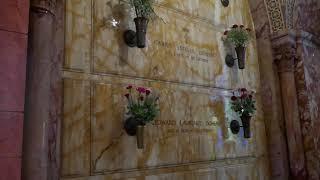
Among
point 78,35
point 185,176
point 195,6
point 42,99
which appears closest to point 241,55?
point 195,6

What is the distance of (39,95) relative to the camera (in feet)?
7.95

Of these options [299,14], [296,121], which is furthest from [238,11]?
[296,121]

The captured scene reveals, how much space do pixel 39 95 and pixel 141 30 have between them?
1.32 metres

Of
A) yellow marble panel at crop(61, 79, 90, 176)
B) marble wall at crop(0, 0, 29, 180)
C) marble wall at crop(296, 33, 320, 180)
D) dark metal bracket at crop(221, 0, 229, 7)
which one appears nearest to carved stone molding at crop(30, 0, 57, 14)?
marble wall at crop(0, 0, 29, 180)

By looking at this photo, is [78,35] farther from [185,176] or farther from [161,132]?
[185,176]

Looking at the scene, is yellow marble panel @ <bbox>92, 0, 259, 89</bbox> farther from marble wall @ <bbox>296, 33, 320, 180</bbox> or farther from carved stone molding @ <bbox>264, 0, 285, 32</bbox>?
marble wall @ <bbox>296, 33, 320, 180</bbox>

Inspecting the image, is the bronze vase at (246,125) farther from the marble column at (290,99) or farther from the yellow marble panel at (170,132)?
the marble column at (290,99)

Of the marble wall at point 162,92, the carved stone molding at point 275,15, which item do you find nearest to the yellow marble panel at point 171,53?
the marble wall at point 162,92

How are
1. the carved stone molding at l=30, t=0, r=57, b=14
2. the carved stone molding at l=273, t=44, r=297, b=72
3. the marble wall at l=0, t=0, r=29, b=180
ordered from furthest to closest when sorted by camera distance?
the carved stone molding at l=273, t=44, r=297, b=72, the carved stone molding at l=30, t=0, r=57, b=14, the marble wall at l=0, t=0, r=29, b=180

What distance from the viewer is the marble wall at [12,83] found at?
6.15ft

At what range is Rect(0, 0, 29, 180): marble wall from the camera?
73.8 inches

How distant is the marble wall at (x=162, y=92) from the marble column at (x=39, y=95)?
24 centimetres

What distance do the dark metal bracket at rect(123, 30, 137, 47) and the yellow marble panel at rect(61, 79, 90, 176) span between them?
0.70 metres

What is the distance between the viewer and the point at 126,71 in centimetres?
329
